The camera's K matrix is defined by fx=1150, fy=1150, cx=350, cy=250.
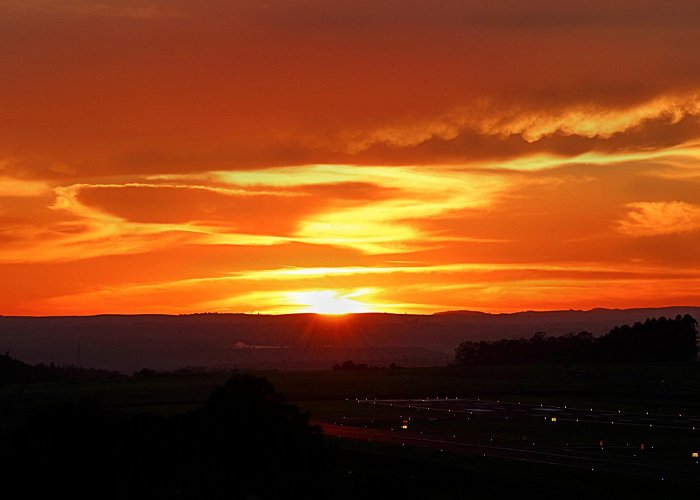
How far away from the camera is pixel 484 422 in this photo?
9712 cm

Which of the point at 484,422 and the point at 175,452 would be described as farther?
the point at 484,422

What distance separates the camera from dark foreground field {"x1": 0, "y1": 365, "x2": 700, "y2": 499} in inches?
2352

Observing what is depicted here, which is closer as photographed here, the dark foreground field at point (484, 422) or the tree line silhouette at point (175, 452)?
the tree line silhouette at point (175, 452)

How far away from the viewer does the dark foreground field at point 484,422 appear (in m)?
59.8

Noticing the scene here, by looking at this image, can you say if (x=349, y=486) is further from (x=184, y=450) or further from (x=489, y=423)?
(x=489, y=423)

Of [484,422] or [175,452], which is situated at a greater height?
[175,452]

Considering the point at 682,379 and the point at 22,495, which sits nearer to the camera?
the point at 22,495

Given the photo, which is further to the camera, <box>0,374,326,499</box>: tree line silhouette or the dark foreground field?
the dark foreground field

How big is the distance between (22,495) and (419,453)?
31.6m

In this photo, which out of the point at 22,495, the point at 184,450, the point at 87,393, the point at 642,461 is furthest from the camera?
the point at 87,393

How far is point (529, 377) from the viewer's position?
6545 inches

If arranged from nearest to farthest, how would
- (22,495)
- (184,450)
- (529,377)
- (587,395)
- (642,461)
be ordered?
(22,495), (184,450), (642,461), (587,395), (529,377)

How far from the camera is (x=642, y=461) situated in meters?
69.1

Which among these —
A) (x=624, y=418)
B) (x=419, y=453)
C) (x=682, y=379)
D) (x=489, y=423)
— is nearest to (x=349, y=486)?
(x=419, y=453)
